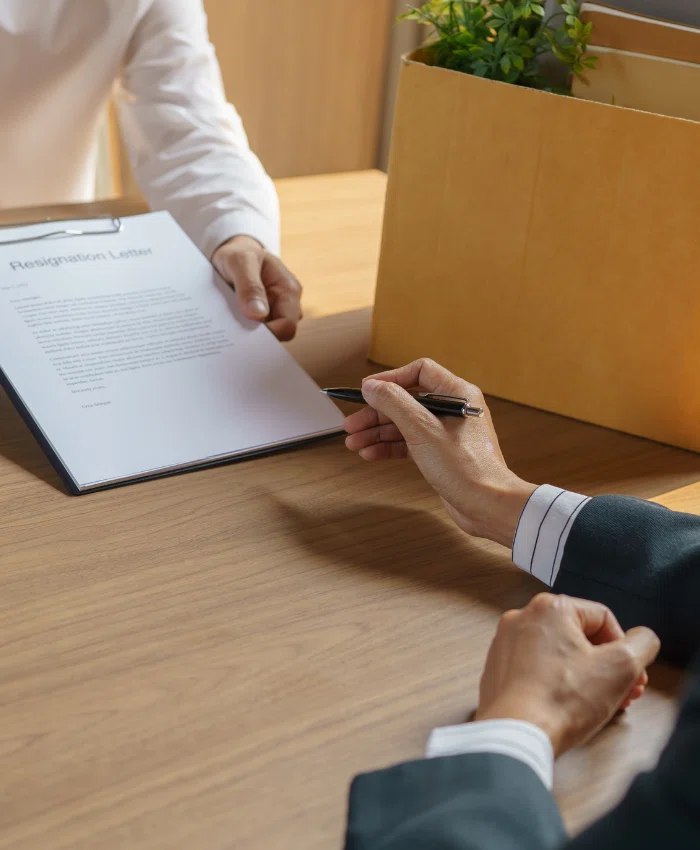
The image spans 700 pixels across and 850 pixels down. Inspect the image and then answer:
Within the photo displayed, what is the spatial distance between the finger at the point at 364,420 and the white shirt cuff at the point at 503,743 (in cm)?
39

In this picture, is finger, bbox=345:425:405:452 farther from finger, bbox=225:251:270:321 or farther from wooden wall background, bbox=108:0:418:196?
wooden wall background, bbox=108:0:418:196

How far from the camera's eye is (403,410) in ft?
2.88

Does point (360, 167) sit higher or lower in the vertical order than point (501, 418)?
lower

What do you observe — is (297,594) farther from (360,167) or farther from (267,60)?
(360,167)

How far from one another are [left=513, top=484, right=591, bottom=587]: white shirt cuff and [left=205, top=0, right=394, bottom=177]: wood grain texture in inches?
99.4

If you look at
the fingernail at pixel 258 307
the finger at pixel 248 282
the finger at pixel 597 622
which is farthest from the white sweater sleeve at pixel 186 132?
the finger at pixel 597 622

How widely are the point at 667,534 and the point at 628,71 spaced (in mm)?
502

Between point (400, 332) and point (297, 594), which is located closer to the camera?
point (297, 594)

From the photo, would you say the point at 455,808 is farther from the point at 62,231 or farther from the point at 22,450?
the point at 62,231

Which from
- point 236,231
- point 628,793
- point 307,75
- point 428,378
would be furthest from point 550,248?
point 307,75

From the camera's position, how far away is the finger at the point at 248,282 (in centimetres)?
107

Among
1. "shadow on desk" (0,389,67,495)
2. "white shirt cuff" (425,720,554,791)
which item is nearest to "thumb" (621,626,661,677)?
"white shirt cuff" (425,720,554,791)

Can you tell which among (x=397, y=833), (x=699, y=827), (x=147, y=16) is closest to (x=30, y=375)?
(x=397, y=833)

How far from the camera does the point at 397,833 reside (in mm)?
511
